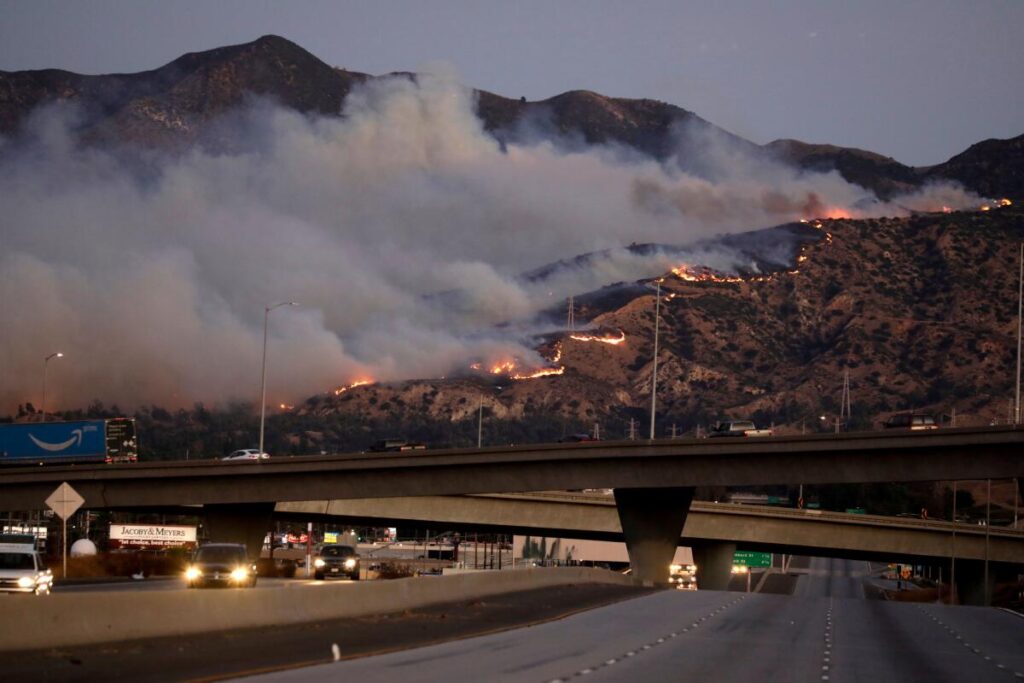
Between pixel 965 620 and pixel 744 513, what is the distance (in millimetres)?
49606

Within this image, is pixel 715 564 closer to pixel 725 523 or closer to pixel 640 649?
pixel 725 523

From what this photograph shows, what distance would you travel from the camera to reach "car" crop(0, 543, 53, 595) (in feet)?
141

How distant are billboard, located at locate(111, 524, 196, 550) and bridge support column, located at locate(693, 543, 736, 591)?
157ft

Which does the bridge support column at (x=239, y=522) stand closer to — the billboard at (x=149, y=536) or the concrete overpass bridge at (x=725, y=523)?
the concrete overpass bridge at (x=725, y=523)

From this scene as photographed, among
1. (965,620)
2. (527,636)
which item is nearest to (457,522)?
(965,620)

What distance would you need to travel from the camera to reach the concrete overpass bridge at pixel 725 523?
360 ft

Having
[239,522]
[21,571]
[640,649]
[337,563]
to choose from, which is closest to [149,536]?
[239,522]

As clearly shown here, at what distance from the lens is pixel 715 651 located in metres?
36.4

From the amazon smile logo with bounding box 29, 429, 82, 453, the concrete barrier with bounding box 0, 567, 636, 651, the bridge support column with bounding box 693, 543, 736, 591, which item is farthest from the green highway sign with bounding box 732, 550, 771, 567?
the concrete barrier with bounding box 0, 567, 636, 651

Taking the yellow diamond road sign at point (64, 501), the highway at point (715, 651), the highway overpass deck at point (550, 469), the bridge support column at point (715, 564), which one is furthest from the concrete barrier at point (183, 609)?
the bridge support column at point (715, 564)

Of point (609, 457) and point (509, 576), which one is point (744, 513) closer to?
point (609, 457)

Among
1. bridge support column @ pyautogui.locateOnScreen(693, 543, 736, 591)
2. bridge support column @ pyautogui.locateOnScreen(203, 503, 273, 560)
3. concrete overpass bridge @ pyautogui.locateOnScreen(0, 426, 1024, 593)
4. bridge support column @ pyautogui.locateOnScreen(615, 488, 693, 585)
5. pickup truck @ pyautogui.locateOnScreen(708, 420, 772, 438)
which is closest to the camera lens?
concrete overpass bridge @ pyautogui.locateOnScreen(0, 426, 1024, 593)

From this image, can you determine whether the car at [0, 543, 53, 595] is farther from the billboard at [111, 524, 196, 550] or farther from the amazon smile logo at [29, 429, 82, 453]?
the billboard at [111, 524, 196, 550]

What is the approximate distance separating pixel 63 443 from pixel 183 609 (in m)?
73.8
